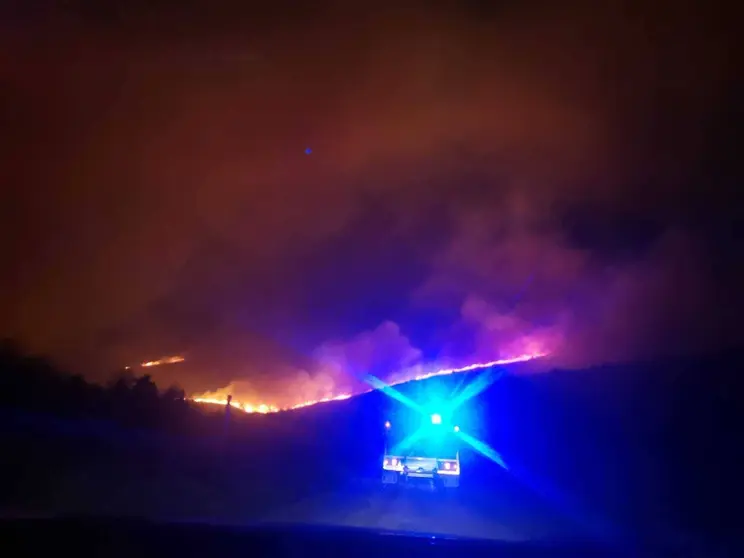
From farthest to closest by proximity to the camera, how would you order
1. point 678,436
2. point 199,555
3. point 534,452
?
point 534,452 → point 678,436 → point 199,555

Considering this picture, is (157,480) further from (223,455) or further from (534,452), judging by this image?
(534,452)

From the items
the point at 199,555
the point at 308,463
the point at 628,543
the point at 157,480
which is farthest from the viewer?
the point at 308,463

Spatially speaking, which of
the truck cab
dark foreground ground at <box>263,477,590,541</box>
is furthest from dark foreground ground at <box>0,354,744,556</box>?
the truck cab

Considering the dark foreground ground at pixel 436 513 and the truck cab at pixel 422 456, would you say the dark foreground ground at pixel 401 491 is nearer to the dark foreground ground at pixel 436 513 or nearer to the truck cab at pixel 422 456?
the dark foreground ground at pixel 436 513

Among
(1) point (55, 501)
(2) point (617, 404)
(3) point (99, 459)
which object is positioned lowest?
(1) point (55, 501)

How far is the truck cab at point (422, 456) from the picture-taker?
83.8 feet

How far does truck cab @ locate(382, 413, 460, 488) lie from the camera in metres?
25.5

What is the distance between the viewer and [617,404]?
5444cm

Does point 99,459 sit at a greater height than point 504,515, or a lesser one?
greater

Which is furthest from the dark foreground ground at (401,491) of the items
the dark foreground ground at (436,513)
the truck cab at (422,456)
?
the truck cab at (422,456)

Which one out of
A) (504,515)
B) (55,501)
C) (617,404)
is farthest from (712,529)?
(617,404)

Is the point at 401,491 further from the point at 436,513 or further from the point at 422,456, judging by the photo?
the point at 436,513

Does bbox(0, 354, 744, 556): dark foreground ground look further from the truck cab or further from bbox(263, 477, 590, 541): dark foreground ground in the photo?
the truck cab

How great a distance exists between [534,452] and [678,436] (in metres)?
11.4
